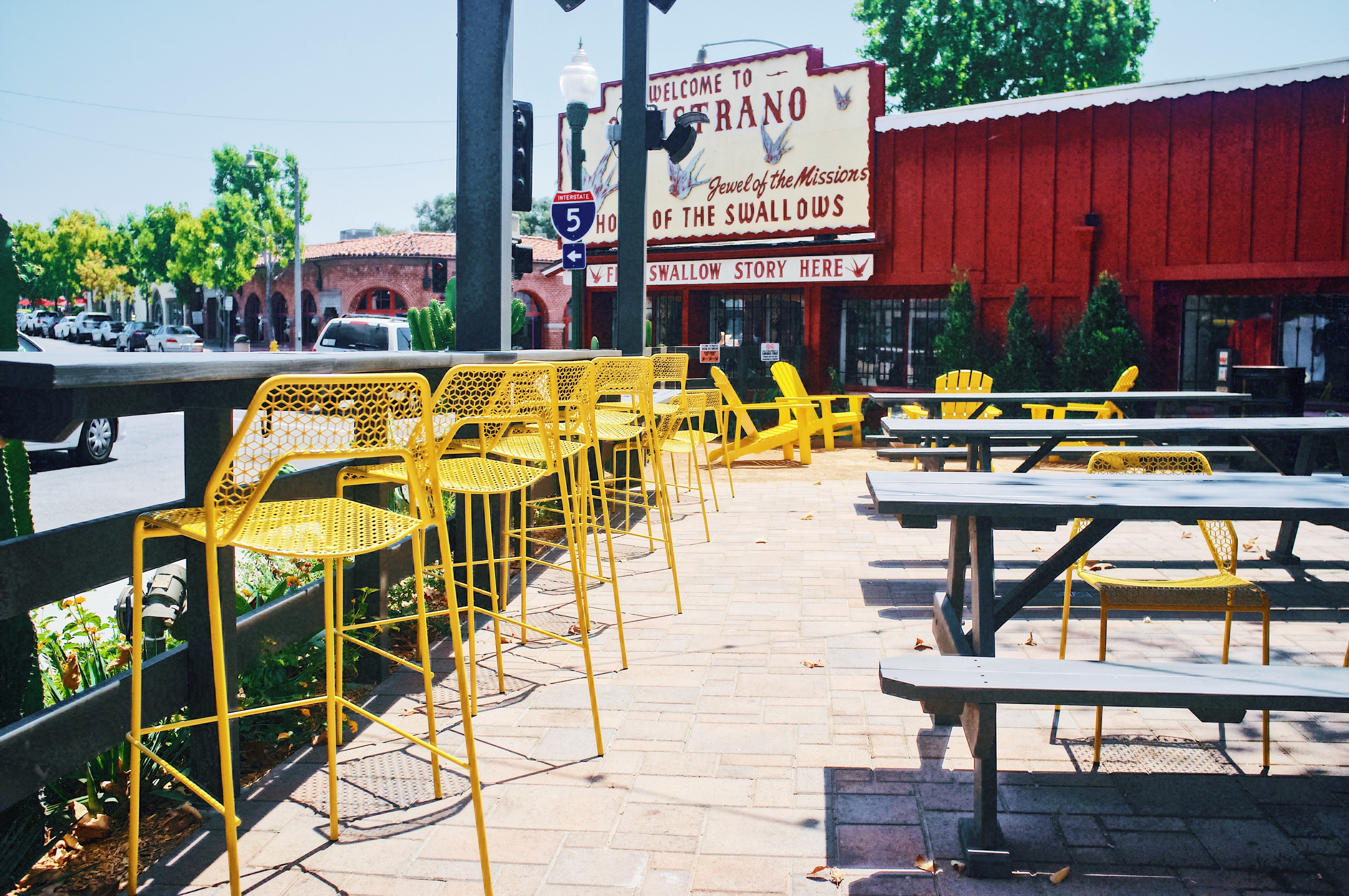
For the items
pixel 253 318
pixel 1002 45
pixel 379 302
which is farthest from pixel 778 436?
pixel 253 318

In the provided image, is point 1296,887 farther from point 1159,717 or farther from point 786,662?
point 786,662

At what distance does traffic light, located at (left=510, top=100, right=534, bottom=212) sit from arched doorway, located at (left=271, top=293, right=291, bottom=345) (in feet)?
149

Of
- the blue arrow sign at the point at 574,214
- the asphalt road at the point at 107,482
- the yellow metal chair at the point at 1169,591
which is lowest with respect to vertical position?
the asphalt road at the point at 107,482

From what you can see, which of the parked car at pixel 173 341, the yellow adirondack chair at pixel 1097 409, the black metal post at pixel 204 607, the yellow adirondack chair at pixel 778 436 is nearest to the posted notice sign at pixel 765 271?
the yellow adirondack chair at pixel 1097 409

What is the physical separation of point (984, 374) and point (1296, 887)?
12.1 m

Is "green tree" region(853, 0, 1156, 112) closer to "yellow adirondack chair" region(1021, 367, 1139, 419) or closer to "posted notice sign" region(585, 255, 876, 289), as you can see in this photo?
"posted notice sign" region(585, 255, 876, 289)

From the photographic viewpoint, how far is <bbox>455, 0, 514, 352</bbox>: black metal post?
496 cm

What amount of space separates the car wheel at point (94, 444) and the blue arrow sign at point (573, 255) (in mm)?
5741

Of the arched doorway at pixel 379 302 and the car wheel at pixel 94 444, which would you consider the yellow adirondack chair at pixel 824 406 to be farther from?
the arched doorway at pixel 379 302

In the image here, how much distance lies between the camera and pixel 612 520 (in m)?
7.64

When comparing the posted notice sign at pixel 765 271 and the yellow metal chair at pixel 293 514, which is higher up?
the posted notice sign at pixel 765 271

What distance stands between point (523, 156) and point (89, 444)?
23.6ft

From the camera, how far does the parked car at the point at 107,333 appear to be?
2042 inches

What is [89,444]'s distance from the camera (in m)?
11.5
